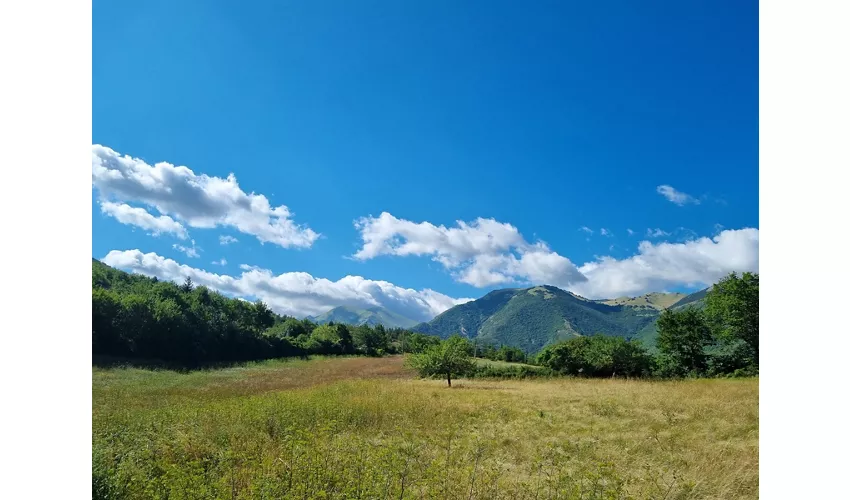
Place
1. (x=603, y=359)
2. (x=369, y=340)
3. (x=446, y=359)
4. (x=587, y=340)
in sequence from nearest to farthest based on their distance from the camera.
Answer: (x=446, y=359) < (x=603, y=359) < (x=587, y=340) < (x=369, y=340)

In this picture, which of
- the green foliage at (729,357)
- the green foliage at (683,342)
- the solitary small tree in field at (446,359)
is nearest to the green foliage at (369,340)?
the green foliage at (683,342)

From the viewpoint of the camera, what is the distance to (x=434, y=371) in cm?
2683

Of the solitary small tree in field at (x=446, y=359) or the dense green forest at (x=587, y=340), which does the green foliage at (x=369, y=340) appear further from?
the solitary small tree in field at (x=446, y=359)

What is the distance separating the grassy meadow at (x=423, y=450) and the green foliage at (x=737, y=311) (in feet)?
99.6

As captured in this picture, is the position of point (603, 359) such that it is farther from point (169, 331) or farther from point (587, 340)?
point (169, 331)

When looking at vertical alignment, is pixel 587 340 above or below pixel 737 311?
below

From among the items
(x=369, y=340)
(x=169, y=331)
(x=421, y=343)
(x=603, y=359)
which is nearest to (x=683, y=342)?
(x=603, y=359)

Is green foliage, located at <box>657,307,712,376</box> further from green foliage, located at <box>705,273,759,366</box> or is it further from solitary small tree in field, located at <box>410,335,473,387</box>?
solitary small tree in field, located at <box>410,335,473,387</box>

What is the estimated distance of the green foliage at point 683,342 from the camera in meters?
39.1

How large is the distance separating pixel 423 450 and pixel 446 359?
20090mm

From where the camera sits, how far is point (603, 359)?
37.0 metres
